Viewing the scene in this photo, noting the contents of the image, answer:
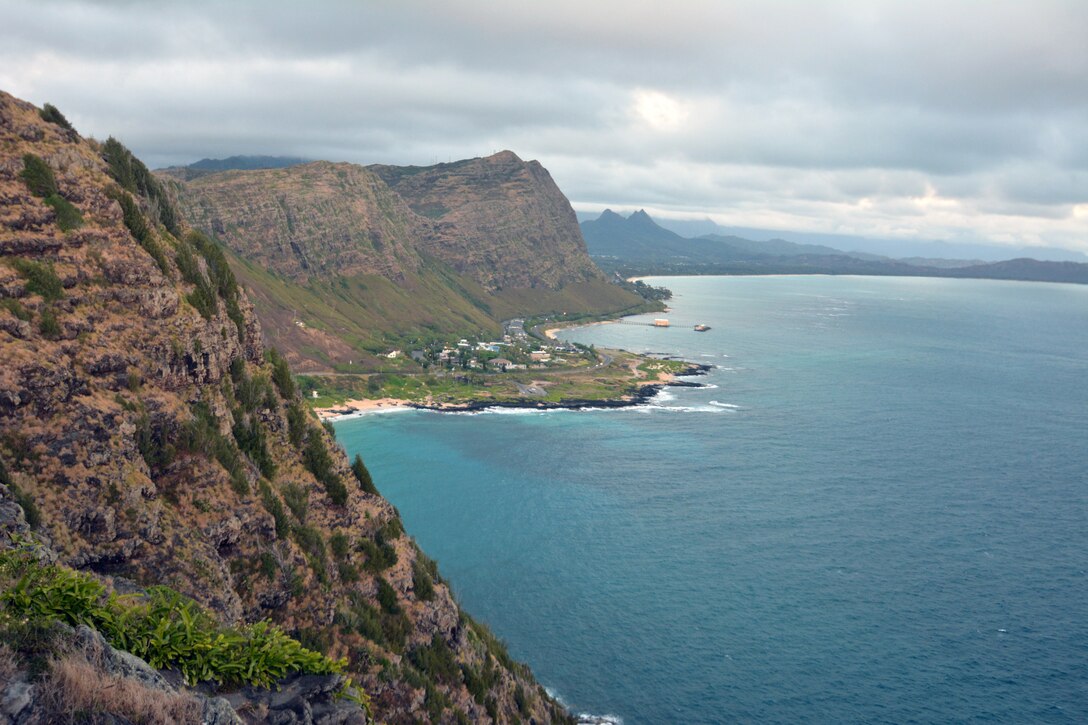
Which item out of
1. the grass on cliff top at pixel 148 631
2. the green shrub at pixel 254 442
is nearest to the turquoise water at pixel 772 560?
the green shrub at pixel 254 442

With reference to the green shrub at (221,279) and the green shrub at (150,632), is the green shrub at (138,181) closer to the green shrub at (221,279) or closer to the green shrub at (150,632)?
the green shrub at (221,279)

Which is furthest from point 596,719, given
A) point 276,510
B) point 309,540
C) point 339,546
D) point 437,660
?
point 276,510

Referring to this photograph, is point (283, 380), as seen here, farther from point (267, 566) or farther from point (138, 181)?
point (138, 181)

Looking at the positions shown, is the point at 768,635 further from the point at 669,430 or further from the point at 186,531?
the point at 669,430

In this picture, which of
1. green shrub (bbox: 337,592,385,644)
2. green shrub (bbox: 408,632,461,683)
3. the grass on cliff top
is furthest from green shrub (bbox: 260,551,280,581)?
the grass on cliff top

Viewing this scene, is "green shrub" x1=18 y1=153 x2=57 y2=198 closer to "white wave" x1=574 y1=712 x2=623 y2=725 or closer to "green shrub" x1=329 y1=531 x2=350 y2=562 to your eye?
"green shrub" x1=329 y1=531 x2=350 y2=562

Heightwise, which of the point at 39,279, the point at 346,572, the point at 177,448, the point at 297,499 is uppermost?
the point at 39,279
